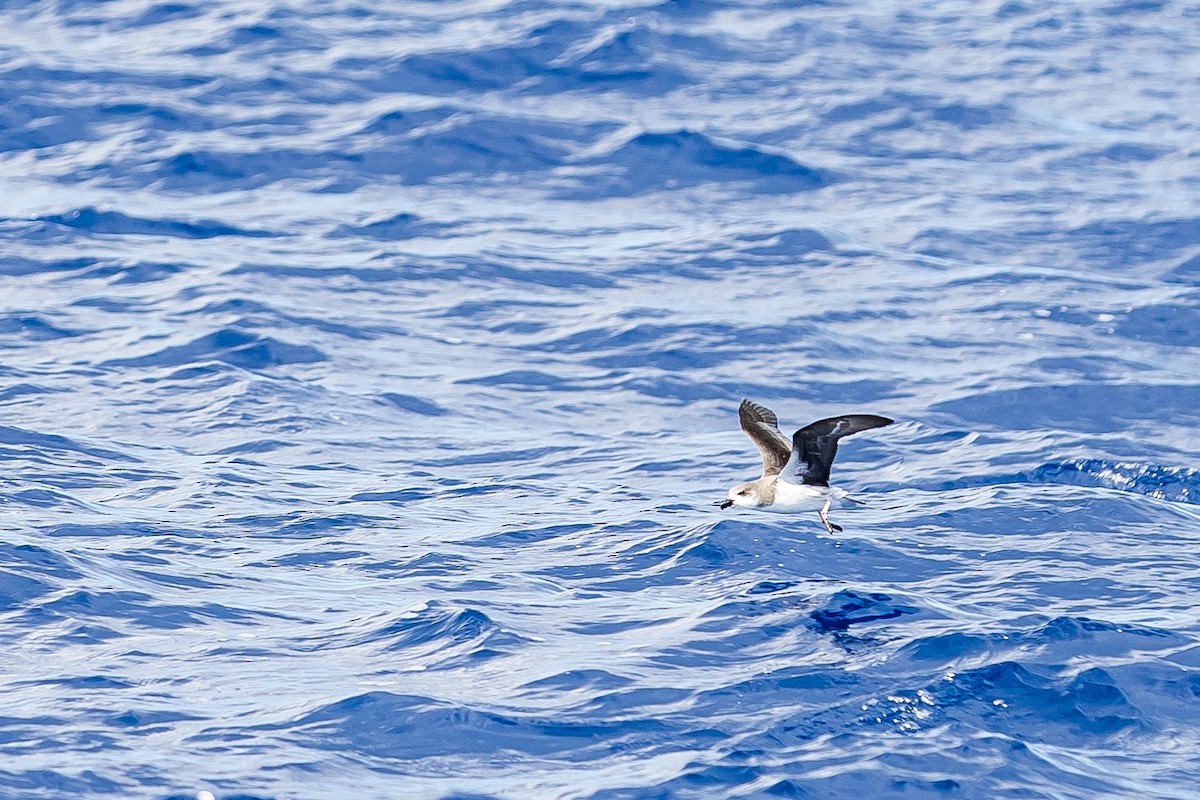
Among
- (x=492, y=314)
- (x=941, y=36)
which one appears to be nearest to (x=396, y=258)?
(x=492, y=314)

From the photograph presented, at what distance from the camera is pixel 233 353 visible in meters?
16.0

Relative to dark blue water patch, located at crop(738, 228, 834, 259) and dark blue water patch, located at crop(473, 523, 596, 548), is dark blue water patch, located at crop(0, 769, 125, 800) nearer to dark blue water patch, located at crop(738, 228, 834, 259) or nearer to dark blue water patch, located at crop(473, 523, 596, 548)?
dark blue water patch, located at crop(473, 523, 596, 548)

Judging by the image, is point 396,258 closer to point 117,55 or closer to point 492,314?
point 492,314

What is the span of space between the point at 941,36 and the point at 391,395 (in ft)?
54.0

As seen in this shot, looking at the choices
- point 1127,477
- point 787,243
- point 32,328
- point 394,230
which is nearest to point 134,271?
point 32,328

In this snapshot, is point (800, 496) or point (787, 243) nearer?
point (800, 496)

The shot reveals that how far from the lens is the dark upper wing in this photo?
34.6 feet

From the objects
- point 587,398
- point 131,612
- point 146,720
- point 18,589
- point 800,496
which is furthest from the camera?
point 587,398

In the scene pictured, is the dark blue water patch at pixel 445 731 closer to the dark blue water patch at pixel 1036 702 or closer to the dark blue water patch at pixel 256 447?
the dark blue water patch at pixel 1036 702

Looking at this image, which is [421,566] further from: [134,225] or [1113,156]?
[1113,156]

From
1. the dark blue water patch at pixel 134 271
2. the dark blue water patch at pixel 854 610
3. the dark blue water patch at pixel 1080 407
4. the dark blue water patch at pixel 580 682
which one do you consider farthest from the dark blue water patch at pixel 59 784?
the dark blue water patch at pixel 134 271

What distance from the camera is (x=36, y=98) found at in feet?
74.3

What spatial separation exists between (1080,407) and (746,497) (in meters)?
5.23

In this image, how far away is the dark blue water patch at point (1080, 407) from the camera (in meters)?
15.1
